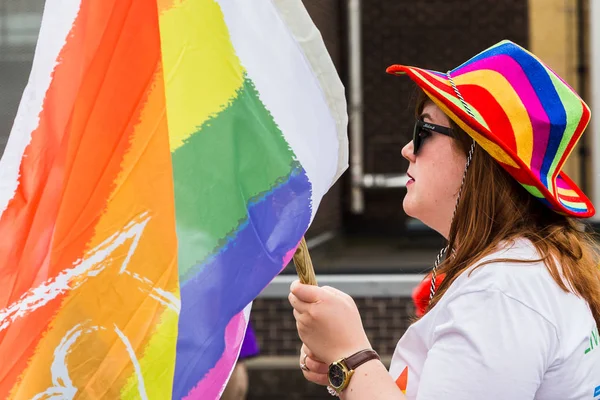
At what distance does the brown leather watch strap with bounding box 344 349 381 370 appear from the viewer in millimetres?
1758

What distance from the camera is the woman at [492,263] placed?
1612 mm

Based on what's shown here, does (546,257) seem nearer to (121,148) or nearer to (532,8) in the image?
(121,148)

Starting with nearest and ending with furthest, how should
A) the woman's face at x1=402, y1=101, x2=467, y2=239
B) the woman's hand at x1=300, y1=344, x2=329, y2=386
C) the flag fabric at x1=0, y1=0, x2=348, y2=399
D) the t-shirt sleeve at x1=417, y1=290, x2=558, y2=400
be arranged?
the t-shirt sleeve at x1=417, y1=290, x2=558, y2=400
the flag fabric at x1=0, y1=0, x2=348, y2=399
the woman's face at x1=402, y1=101, x2=467, y2=239
the woman's hand at x1=300, y1=344, x2=329, y2=386

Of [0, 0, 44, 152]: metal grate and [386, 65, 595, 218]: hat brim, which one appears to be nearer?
[386, 65, 595, 218]: hat brim

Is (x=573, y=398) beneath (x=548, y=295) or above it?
beneath

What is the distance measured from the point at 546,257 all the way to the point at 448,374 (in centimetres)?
31

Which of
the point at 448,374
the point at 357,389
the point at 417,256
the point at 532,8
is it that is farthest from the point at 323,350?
the point at 532,8

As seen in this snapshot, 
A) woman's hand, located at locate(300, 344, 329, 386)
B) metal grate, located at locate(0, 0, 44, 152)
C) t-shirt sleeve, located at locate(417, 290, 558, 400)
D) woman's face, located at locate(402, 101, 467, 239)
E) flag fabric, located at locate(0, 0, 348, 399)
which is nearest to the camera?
t-shirt sleeve, located at locate(417, 290, 558, 400)

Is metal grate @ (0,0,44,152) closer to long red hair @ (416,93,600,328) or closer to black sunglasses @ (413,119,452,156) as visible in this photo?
black sunglasses @ (413,119,452,156)

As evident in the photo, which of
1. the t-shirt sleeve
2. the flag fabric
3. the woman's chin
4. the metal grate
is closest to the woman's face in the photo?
the woman's chin

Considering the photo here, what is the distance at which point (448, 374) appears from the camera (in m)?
1.60

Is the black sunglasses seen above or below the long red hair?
above

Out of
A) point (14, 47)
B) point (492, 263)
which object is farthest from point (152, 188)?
point (14, 47)

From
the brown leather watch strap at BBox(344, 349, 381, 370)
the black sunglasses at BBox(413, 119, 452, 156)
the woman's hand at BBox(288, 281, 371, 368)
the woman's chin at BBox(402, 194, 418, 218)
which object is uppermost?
the black sunglasses at BBox(413, 119, 452, 156)
